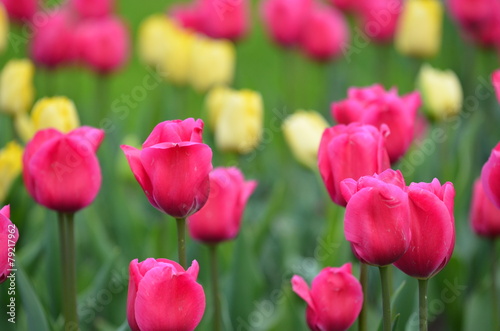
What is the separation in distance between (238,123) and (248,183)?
1.60 feet

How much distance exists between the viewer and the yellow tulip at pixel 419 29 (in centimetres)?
216

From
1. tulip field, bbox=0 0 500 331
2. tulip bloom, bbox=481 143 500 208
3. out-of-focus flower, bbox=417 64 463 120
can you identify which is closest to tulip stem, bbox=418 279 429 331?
tulip field, bbox=0 0 500 331

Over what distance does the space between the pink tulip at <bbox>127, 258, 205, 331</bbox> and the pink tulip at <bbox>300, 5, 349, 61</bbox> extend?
1.63m

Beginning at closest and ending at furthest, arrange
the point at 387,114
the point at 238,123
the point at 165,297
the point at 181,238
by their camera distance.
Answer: the point at 165,297 → the point at 181,238 → the point at 387,114 → the point at 238,123

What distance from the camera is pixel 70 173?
1073 millimetres

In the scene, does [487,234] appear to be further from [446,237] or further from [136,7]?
[136,7]

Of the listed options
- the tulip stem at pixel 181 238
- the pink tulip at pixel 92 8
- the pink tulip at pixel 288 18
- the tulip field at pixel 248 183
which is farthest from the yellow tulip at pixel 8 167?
the pink tulip at pixel 92 8

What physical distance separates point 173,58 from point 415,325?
3.83 feet

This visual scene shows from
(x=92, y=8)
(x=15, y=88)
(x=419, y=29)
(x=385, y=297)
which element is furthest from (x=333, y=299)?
(x=92, y=8)

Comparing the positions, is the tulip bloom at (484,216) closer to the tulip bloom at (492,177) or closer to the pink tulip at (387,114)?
the pink tulip at (387,114)

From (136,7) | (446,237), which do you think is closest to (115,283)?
(446,237)

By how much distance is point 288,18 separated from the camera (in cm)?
240

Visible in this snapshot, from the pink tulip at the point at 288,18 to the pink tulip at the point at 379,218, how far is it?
1570 mm

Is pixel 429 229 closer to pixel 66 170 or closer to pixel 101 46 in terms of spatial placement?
pixel 66 170
